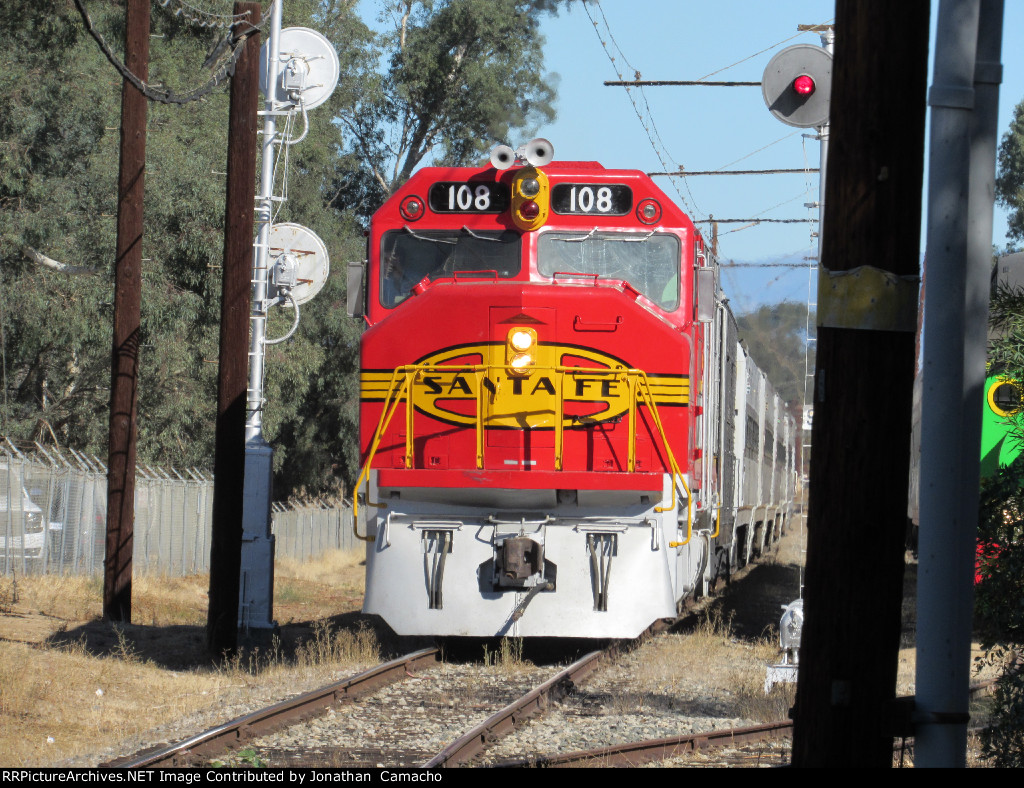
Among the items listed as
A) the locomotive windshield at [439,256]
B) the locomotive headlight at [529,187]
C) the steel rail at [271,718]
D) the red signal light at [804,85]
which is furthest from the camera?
the locomotive windshield at [439,256]

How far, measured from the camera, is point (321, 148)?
3678cm

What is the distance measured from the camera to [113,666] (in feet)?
36.9

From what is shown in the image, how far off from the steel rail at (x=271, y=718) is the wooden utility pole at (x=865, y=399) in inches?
152

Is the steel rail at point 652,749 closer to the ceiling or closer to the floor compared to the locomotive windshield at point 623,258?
closer to the floor

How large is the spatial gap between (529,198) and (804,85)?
97.8 inches

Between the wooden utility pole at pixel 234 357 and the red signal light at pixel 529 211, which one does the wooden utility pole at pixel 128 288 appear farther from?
the red signal light at pixel 529 211

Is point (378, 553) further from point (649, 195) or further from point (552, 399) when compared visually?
point (649, 195)

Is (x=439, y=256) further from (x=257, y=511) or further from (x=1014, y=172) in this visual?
(x=1014, y=172)

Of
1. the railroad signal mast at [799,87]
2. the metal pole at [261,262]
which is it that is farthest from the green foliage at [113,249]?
the railroad signal mast at [799,87]

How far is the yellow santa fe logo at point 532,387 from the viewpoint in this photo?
1024 cm

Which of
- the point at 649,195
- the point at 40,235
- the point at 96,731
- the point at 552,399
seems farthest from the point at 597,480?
the point at 40,235

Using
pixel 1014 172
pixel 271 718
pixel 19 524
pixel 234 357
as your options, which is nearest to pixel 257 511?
pixel 234 357

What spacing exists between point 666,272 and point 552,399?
5.59ft

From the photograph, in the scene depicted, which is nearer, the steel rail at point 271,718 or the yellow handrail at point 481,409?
the steel rail at point 271,718
